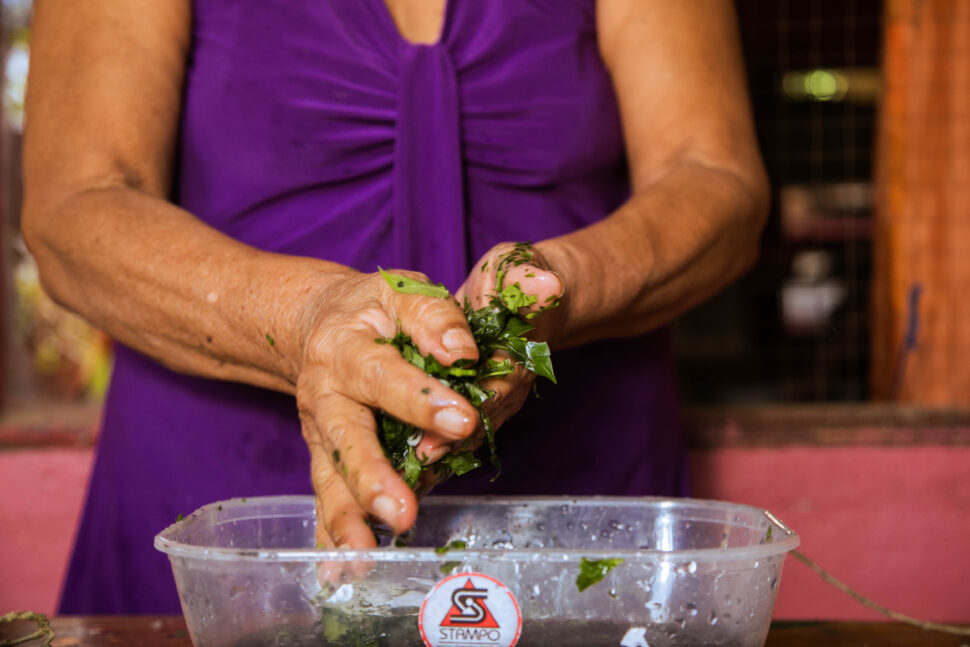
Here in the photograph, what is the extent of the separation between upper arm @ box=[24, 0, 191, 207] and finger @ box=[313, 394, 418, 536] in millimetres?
475

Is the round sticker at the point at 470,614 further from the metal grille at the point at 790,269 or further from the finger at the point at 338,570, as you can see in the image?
the metal grille at the point at 790,269

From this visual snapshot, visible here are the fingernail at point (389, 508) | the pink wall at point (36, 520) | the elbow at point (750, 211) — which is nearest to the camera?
the fingernail at point (389, 508)

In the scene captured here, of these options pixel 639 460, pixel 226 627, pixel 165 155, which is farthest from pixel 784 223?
pixel 226 627

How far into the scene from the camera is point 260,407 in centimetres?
106

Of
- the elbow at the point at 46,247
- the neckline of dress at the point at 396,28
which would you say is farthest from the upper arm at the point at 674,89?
the elbow at the point at 46,247

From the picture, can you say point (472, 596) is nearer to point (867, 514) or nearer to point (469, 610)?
point (469, 610)

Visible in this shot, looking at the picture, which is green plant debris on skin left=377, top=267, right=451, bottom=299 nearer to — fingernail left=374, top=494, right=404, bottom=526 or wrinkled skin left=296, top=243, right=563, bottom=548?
wrinkled skin left=296, top=243, right=563, bottom=548

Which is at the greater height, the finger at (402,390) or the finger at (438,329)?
the finger at (438,329)

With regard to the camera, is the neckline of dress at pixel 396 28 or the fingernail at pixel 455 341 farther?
the neckline of dress at pixel 396 28

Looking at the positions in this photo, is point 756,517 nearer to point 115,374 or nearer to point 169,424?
point 169,424

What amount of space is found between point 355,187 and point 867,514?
4.36 ft

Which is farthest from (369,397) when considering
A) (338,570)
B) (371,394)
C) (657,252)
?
(657,252)

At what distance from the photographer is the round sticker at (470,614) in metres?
0.62

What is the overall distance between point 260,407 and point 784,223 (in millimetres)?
3952
